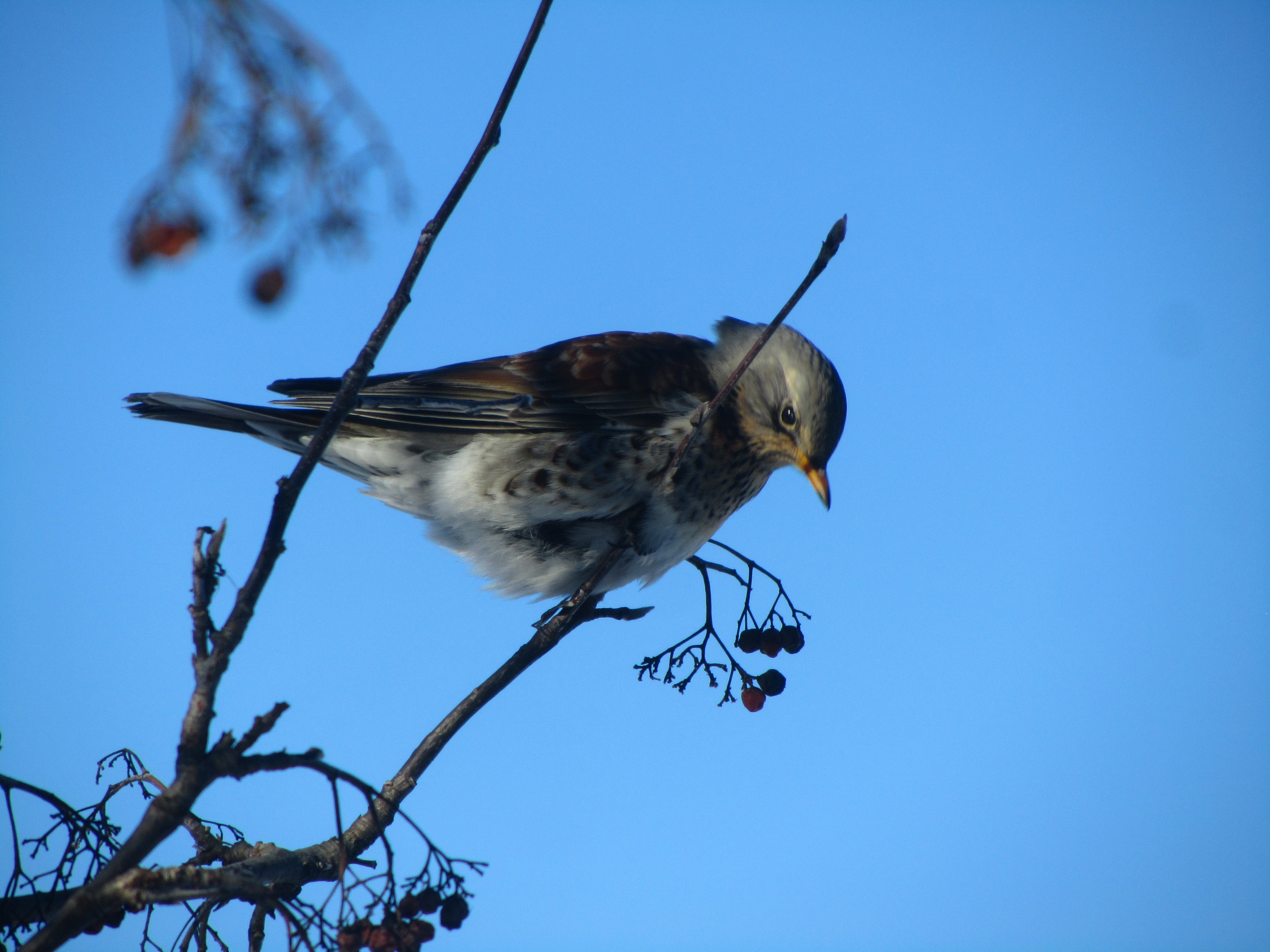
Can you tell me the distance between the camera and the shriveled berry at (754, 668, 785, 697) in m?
3.10

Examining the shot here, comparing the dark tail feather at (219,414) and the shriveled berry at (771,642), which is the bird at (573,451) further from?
the shriveled berry at (771,642)

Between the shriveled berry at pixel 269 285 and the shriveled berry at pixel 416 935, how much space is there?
4.50 feet

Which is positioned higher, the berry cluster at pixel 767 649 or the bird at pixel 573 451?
the bird at pixel 573 451

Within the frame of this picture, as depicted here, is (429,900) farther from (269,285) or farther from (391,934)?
(269,285)

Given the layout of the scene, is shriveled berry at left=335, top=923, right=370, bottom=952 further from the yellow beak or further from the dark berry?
the yellow beak

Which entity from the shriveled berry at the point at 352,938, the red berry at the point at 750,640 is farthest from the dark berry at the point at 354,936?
the red berry at the point at 750,640

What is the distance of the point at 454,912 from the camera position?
7.01ft

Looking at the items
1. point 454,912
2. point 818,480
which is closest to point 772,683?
point 818,480

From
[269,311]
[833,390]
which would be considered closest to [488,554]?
[833,390]

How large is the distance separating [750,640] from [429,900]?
58.1 inches

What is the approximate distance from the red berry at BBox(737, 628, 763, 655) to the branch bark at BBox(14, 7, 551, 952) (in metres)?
1.96

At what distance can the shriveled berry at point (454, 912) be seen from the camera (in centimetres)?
213

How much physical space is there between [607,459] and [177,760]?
2.08m

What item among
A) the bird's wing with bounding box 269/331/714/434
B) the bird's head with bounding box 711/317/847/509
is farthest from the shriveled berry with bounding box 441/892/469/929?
the bird's head with bounding box 711/317/847/509
